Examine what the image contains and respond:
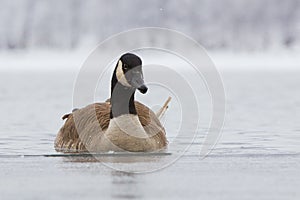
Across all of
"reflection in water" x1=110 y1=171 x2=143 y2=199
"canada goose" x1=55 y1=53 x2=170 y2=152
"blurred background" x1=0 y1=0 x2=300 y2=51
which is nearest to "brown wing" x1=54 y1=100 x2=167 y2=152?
"canada goose" x1=55 y1=53 x2=170 y2=152

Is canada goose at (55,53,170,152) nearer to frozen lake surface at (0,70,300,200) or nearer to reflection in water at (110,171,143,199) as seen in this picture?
frozen lake surface at (0,70,300,200)

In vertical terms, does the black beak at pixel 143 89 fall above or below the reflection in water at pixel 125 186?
above

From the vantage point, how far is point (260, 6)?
71625mm

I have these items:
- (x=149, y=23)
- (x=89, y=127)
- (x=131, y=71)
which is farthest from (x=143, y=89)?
(x=149, y=23)

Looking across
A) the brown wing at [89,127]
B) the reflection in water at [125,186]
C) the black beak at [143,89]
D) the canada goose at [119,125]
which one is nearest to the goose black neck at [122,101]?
the canada goose at [119,125]

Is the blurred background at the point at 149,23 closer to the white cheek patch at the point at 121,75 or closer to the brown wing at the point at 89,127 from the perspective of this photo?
the brown wing at the point at 89,127

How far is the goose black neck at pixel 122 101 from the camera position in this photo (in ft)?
32.4

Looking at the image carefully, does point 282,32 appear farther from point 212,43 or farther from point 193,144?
point 193,144

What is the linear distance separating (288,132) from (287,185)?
4.99 m

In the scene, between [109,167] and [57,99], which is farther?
[57,99]

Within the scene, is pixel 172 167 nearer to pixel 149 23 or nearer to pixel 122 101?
pixel 122 101

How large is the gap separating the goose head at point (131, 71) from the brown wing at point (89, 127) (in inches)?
26.1

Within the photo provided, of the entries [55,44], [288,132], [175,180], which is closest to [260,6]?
[55,44]

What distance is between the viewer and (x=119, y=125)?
9.72 metres
